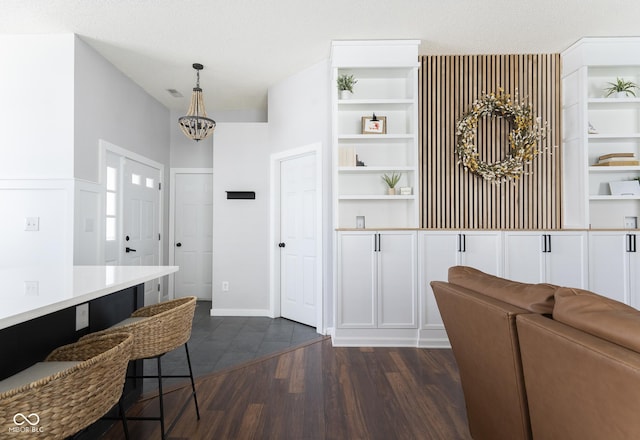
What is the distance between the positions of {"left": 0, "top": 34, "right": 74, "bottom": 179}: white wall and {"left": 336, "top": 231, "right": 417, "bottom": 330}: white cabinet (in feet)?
8.80

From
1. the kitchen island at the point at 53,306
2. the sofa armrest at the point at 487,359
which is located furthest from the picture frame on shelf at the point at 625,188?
the kitchen island at the point at 53,306

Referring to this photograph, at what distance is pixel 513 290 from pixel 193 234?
466 centimetres

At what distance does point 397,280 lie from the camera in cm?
324

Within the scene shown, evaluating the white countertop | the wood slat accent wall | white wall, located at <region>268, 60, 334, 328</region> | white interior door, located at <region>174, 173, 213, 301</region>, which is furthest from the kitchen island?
white interior door, located at <region>174, 173, 213, 301</region>

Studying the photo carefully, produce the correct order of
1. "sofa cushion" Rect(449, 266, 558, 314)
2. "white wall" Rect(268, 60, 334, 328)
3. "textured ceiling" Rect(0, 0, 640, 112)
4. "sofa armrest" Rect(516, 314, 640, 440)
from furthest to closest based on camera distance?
"white wall" Rect(268, 60, 334, 328), "textured ceiling" Rect(0, 0, 640, 112), "sofa cushion" Rect(449, 266, 558, 314), "sofa armrest" Rect(516, 314, 640, 440)

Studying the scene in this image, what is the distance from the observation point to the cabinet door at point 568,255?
10.5 feet

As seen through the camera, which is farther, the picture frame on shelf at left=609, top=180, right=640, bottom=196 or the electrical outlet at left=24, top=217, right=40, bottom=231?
the picture frame on shelf at left=609, top=180, right=640, bottom=196

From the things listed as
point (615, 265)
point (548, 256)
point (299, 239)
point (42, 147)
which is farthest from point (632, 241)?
point (42, 147)

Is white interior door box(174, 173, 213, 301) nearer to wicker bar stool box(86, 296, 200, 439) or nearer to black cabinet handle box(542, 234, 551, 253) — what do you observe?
wicker bar stool box(86, 296, 200, 439)

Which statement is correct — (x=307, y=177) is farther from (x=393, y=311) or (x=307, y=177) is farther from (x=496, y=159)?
(x=496, y=159)

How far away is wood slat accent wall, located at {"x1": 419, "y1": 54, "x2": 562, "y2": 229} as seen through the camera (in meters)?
3.50

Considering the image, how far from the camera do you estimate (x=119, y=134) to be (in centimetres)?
382

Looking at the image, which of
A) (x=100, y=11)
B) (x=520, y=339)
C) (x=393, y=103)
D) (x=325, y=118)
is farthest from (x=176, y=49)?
(x=520, y=339)

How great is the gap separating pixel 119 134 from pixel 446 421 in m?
4.10
